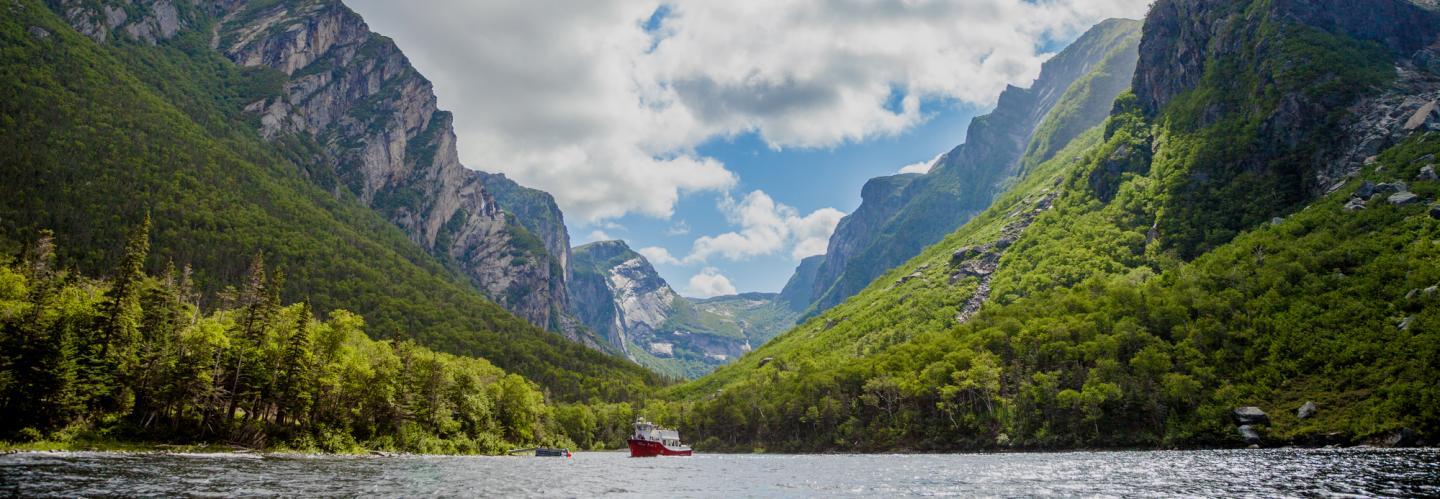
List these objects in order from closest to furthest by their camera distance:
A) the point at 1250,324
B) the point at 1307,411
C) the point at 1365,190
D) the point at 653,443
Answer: the point at 1307,411
the point at 1250,324
the point at 1365,190
the point at 653,443

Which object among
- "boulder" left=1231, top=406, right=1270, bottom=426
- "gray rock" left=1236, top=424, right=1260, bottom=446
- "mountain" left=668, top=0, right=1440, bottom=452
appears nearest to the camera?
"gray rock" left=1236, top=424, right=1260, bottom=446

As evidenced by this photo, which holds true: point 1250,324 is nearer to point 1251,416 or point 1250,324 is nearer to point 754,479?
point 1251,416

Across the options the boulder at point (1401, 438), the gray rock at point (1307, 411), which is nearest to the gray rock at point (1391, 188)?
the gray rock at point (1307, 411)

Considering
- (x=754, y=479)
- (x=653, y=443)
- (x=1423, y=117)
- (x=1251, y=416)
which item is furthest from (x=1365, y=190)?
(x=653, y=443)

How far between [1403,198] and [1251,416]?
63818 mm

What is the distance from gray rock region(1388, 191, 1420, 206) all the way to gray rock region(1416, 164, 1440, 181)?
17.8ft

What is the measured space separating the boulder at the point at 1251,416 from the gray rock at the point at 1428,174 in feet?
228

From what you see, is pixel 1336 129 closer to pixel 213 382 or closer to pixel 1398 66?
pixel 1398 66

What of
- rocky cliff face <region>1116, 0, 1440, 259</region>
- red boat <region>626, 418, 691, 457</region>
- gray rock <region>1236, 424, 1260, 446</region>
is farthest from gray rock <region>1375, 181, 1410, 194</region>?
red boat <region>626, 418, 691, 457</region>

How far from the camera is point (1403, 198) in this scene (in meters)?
128

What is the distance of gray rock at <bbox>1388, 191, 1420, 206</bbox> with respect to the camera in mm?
126875

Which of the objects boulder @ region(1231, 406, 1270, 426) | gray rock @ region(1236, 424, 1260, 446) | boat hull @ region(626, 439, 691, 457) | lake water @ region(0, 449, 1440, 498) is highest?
boulder @ region(1231, 406, 1270, 426)

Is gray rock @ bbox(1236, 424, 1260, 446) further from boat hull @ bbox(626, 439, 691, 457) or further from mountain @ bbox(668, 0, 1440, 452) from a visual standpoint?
boat hull @ bbox(626, 439, 691, 457)

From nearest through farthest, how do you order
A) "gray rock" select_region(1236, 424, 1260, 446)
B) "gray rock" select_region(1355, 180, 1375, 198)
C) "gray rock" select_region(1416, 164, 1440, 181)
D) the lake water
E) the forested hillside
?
the lake water
the forested hillside
"gray rock" select_region(1236, 424, 1260, 446)
"gray rock" select_region(1416, 164, 1440, 181)
"gray rock" select_region(1355, 180, 1375, 198)
